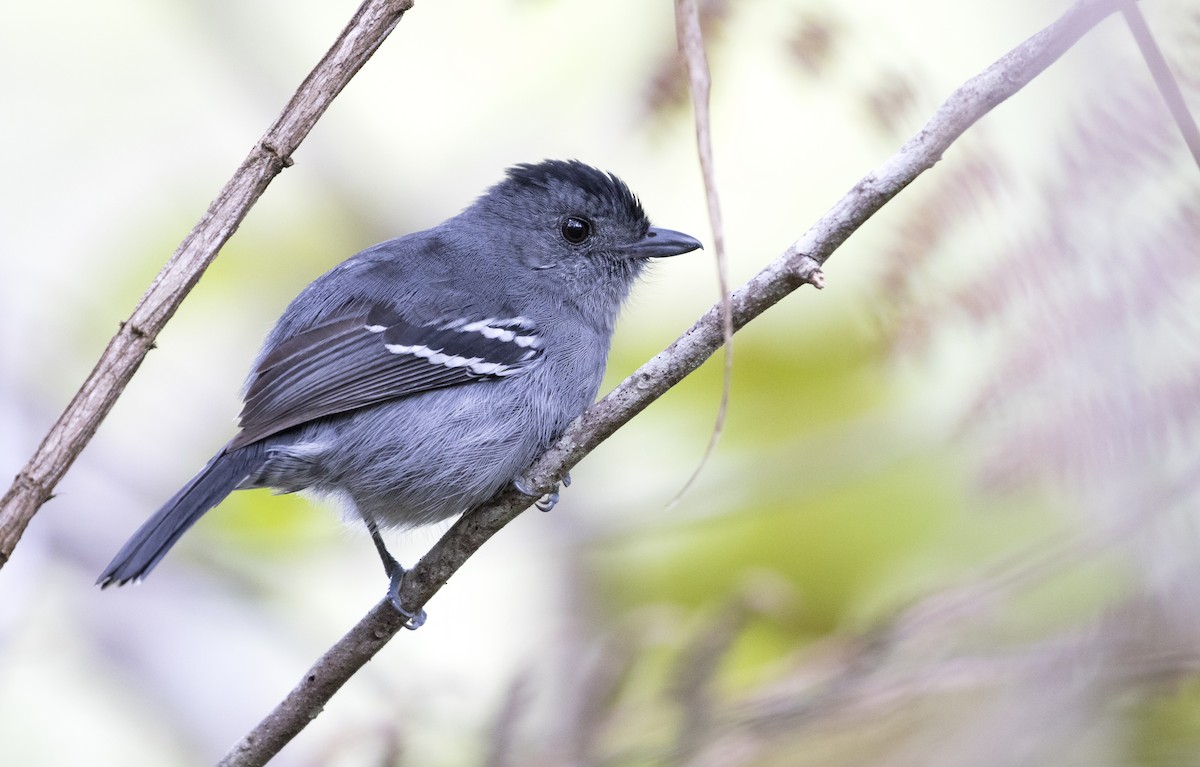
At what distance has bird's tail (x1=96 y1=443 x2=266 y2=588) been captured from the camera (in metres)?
2.47

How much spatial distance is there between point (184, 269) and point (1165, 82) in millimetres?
1385

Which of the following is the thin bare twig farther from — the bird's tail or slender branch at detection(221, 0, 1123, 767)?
the bird's tail

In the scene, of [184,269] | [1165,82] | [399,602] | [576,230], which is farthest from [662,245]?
[1165,82]

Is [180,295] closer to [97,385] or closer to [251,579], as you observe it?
[97,385]

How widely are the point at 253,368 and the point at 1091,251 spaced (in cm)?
241

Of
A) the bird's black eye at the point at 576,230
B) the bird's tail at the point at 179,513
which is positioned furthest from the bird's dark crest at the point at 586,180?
the bird's tail at the point at 179,513

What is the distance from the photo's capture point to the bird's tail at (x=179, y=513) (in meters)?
2.47

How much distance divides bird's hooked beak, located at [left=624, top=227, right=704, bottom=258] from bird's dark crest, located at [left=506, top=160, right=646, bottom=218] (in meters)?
0.09

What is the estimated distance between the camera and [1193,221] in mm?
1408

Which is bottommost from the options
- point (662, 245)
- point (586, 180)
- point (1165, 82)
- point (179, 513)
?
point (179, 513)

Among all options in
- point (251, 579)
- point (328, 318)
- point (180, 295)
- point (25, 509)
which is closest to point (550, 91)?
point (328, 318)

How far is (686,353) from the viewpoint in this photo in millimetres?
1854

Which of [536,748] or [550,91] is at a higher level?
[550,91]

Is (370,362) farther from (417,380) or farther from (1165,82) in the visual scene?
(1165,82)
